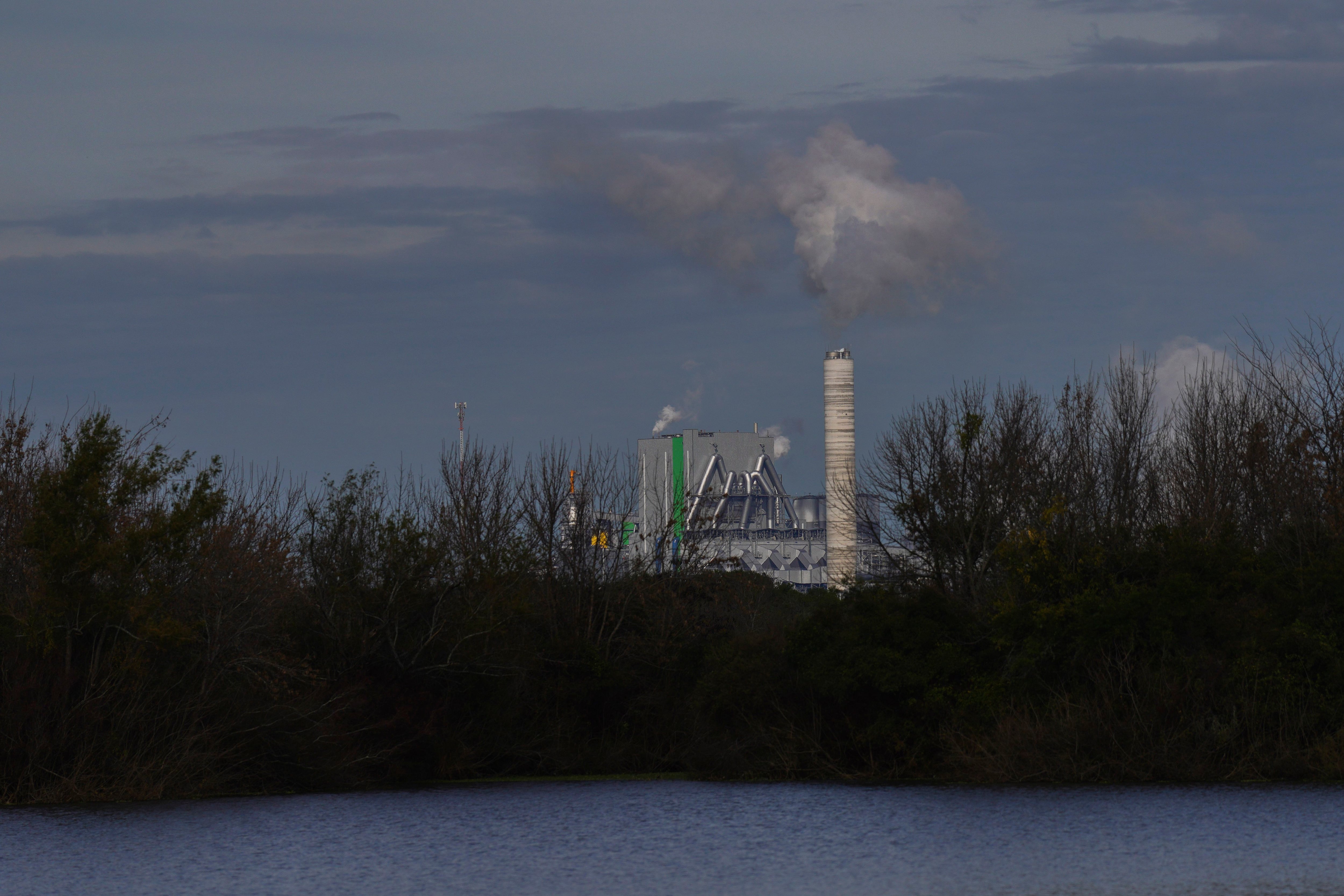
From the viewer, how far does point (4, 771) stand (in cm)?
2755

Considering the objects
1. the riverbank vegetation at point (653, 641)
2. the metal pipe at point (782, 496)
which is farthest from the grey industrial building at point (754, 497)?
the riverbank vegetation at point (653, 641)

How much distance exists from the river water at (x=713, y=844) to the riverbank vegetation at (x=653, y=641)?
1523mm

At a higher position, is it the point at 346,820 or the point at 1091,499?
the point at 1091,499

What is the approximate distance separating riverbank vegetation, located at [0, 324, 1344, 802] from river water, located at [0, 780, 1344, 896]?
1523mm

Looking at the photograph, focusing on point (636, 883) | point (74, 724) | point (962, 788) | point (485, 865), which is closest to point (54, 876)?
point (485, 865)

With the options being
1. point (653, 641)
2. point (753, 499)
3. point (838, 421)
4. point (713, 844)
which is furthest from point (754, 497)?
point (713, 844)

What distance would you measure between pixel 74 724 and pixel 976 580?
18.8 meters

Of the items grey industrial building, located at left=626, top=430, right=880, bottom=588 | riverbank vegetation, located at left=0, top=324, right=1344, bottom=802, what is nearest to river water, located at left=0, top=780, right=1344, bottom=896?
riverbank vegetation, located at left=0, top=324, right=1344, bottom=802

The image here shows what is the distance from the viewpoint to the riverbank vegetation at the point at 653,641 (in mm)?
28281

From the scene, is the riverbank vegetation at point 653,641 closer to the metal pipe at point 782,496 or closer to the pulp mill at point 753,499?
the pulp mill at point 753,499

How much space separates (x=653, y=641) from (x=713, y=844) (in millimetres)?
17726

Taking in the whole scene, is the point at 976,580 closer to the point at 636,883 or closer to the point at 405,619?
the point at 405,619

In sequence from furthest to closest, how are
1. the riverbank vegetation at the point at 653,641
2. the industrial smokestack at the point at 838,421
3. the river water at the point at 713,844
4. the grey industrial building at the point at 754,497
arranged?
the grey industrial building at the point at 754,497 → the industrial smokestack at the point at 838,421 → the riverbank vegetation at the point at 653,641 → the river water at the point at 713,844

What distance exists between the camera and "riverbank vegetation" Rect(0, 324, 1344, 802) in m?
28.3
